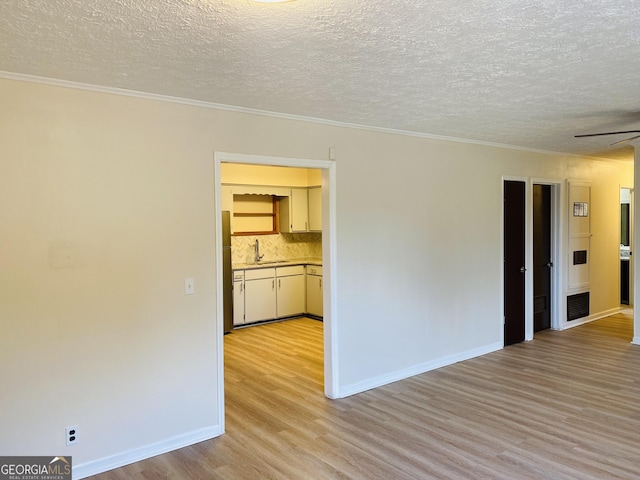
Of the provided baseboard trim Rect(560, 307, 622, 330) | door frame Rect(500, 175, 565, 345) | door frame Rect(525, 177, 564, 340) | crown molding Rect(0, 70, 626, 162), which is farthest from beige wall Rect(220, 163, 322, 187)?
baseboard trim Rect(560, 307, 622, 330)

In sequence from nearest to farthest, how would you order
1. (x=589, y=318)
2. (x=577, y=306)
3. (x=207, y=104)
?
(x=207, y=104)
(x=577, y=306)
(x=589, y=318)

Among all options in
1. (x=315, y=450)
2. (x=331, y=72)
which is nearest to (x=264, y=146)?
(x=331, y=72)

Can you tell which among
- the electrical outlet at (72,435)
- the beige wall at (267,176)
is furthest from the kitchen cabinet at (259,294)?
the electrical outlet at (72,435)

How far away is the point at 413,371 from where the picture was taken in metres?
4.81

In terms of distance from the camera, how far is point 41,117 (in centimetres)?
279

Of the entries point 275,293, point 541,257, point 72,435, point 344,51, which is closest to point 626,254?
point 541,257

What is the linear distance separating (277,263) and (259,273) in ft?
1.55

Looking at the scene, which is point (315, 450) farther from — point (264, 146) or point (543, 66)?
point (543, 66)

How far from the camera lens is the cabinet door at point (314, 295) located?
741 cm

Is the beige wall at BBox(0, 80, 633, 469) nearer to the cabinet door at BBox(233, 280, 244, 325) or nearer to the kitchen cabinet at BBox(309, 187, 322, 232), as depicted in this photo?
the cabinet door at BBox(233, 280, 244, 325)

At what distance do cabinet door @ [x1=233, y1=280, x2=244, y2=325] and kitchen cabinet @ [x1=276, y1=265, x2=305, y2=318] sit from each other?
641mm

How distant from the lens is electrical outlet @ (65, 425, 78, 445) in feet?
9.53

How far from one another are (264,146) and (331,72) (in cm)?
110

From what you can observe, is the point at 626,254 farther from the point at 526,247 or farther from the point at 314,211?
the point at 314,211
